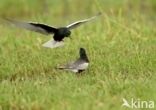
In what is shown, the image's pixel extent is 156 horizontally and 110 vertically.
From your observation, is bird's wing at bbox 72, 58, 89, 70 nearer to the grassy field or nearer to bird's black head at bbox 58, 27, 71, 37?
the grassy field

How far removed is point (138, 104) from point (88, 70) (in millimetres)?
1466

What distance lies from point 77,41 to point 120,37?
1.96 ft

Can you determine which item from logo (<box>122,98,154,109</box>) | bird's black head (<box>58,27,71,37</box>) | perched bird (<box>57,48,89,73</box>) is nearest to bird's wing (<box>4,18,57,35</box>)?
bird's black head (<box>58,27,71,37</box>)

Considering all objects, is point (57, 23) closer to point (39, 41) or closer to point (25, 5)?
point (25, 5)

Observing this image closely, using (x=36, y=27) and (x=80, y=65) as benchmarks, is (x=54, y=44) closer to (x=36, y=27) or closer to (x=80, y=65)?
(x=36, y=27)

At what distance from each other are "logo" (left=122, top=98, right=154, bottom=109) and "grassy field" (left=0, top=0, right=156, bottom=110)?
0.06m

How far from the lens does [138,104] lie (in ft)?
19.0

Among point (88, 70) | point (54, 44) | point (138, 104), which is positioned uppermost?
point (54, 44)

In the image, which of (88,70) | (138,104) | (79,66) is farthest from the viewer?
(88,70)

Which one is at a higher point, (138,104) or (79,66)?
(79,66)

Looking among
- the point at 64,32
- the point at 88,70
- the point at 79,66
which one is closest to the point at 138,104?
the point at 79,66

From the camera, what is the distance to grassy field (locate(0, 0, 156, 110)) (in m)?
5.89

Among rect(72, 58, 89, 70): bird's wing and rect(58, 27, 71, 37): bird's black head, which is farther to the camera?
rect(58, 27, 71, 37): bird's black head

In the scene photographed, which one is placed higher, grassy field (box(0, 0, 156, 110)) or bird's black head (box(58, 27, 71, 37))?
bird's black head (box(58, 27, 71, 37))
